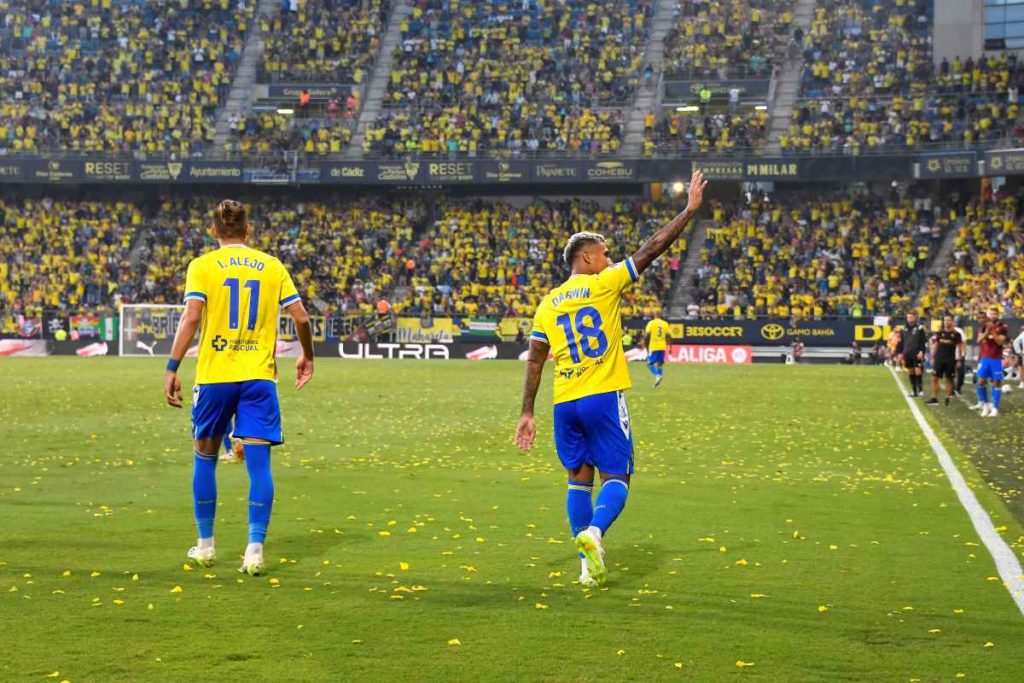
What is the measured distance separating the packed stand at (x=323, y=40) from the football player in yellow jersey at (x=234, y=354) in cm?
5536

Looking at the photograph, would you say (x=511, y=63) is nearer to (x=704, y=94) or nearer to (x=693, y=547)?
(x=704, y=94)

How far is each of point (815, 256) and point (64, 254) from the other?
32.4m

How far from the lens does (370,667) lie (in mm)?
6262

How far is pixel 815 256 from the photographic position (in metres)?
54.1

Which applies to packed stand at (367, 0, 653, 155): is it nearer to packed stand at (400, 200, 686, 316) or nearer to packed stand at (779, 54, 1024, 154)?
packed stand at (400, 200, 686, 316)

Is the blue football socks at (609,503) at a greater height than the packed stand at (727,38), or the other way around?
the packed stand at (727,38)

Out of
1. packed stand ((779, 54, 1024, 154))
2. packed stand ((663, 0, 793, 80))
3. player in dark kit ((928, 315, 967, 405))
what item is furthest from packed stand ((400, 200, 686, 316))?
player in dark kit ((928, 315, 967, 405))

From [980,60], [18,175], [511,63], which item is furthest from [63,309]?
[980,60]

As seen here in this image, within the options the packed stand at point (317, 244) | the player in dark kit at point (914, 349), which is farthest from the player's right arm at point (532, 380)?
the packed stand at point (317, 244)

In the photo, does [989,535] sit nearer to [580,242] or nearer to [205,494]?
[580,242]

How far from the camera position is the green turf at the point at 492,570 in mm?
6430

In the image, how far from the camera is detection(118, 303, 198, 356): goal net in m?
51.8

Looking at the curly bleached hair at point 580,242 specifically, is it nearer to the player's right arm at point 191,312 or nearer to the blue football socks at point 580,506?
the blue football socks at point 580,506

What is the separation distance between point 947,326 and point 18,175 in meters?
45.2
